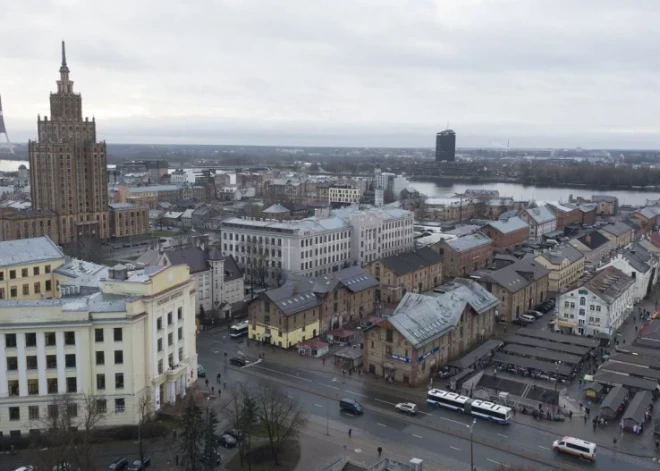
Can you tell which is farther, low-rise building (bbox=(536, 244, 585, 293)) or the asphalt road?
low-rise building (bbox=(536, 244, 585, 293))

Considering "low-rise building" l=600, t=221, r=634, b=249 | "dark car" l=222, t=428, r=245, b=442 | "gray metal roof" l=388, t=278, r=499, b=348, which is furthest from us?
"low-rise building" l=600, t=221, r=634, b=249

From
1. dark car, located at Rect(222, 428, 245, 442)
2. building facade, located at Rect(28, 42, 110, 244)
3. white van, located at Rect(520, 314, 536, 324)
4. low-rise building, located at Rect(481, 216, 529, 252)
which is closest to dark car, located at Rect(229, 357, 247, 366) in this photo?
dark car, located at Rect(222, 428, 245, 442)

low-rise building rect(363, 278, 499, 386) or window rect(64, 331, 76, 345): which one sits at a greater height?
window rect(64, 331, 76, 345)

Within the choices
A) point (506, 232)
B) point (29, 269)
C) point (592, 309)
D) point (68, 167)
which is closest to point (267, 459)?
point (29, 269)

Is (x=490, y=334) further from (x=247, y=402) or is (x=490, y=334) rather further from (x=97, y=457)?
(x=97, y=457)

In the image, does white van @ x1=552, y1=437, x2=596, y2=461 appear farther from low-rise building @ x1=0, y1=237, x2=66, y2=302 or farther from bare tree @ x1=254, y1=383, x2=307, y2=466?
low-rise building @ x1=0, y1=237, x2=66, y2=302

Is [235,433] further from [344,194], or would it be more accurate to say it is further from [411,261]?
[344,194]

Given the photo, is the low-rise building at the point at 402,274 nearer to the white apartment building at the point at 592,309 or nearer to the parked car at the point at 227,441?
the white apartment building at the point at 592,309
